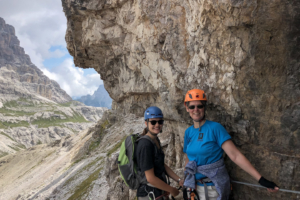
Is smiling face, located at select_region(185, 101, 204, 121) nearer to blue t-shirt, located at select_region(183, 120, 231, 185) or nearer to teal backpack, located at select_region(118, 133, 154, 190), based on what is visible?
blue t-shirt, located at select_region(183, 120, 231, 185)

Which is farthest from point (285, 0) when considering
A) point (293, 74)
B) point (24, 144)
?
point (24, 144)

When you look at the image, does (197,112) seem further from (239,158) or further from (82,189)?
(82,189)

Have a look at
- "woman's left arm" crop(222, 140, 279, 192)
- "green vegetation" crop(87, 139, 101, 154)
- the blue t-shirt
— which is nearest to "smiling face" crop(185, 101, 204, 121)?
Answer: the blue t-shirt

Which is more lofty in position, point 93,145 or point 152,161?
point 152,161

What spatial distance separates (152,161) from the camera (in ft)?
18.3

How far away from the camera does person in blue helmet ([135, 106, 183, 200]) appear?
5516mm

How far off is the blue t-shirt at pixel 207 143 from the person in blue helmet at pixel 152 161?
3.35 feet

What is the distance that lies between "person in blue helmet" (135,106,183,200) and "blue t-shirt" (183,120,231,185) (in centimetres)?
102

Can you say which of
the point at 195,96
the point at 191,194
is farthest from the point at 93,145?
the point at 195,96

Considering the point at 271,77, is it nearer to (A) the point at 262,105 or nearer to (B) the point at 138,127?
(A) the point at 262,105

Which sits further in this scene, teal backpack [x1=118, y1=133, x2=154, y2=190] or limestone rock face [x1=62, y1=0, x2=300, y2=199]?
teal backpack [x1=118, y1=133, x2=154, y2=190]

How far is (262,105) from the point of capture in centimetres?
622

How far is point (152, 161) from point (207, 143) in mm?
1687

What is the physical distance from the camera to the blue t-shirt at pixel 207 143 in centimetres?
558
